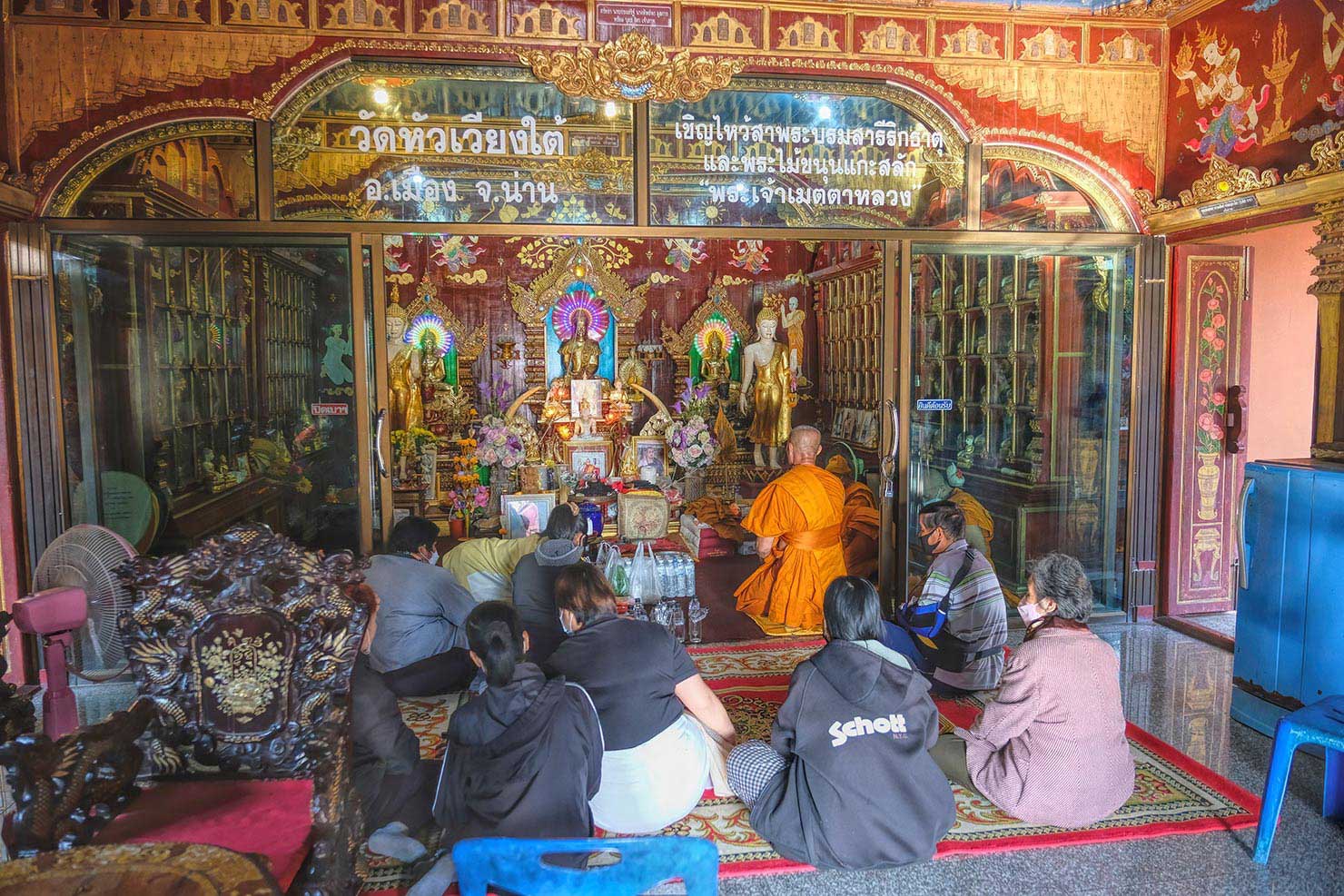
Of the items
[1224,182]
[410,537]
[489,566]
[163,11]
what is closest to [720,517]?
[489,566]

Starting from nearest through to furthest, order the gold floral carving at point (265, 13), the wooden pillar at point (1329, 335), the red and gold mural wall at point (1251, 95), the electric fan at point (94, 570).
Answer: the electric fan at point (94, 570) → the wooden pillar at point (1329, 335) → the red and gold mural wall at point (1251, 95) → the gold floral carving at point (265, 13)

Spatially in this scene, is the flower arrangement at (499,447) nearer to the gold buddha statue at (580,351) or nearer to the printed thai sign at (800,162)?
the gold buddha statue at (580,351)

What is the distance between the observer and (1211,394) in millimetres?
5336

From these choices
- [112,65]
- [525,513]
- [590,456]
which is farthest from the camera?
[590,456]

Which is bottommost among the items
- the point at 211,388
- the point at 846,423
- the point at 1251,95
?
the point at 846,423

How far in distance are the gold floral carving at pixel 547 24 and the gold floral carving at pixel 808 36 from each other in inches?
45.8

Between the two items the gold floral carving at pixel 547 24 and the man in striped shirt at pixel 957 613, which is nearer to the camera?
the man in striped shirt at pixel 957 613

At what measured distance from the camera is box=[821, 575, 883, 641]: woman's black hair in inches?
102

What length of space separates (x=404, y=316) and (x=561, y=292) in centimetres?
146

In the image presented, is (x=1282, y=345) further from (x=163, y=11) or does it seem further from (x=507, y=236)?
(x=163, y=11)

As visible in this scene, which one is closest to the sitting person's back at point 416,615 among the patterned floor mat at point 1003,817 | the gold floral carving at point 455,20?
the patterned floor mat at point 1003,817

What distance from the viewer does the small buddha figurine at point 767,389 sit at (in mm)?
8070

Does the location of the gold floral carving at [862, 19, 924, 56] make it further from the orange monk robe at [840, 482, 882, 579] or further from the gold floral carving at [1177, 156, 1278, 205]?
the orange monk robe at [840, 482, 882, 579]

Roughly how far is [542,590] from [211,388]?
2.31 meters
